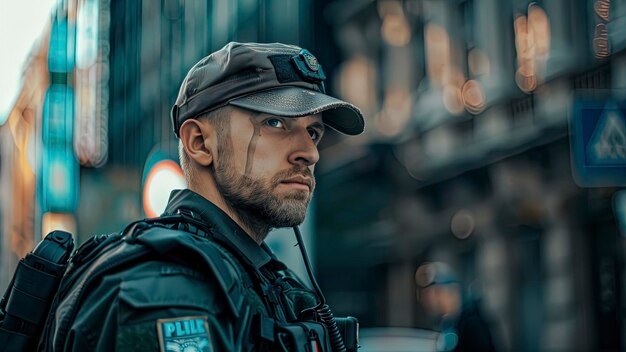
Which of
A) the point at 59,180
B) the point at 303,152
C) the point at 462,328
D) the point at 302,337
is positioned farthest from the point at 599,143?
the point at 59,180

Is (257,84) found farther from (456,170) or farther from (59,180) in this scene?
(59,180)

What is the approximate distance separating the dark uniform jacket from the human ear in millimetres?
318

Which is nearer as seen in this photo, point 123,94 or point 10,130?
point 123,94

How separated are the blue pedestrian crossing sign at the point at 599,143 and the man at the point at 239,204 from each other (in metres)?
4.25

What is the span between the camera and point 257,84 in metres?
2.42

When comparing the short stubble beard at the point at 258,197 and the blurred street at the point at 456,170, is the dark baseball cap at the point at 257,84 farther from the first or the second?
the blurred street at the point at 456,170

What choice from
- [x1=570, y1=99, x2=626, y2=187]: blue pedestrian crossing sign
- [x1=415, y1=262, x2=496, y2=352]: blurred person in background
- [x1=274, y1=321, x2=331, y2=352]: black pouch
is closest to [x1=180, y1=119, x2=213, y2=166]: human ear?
[x1=274, y1=321, x2=331, y2=352]: black pouch

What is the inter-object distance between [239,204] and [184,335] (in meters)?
0.61

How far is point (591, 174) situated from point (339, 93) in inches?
687

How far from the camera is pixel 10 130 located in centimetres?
8675

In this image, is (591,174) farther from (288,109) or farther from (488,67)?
(488,67)

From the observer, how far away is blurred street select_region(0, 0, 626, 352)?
42.9 ft

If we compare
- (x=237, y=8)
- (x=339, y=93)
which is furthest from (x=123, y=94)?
(x=339, y=93)

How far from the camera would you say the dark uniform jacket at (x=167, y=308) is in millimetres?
1902
